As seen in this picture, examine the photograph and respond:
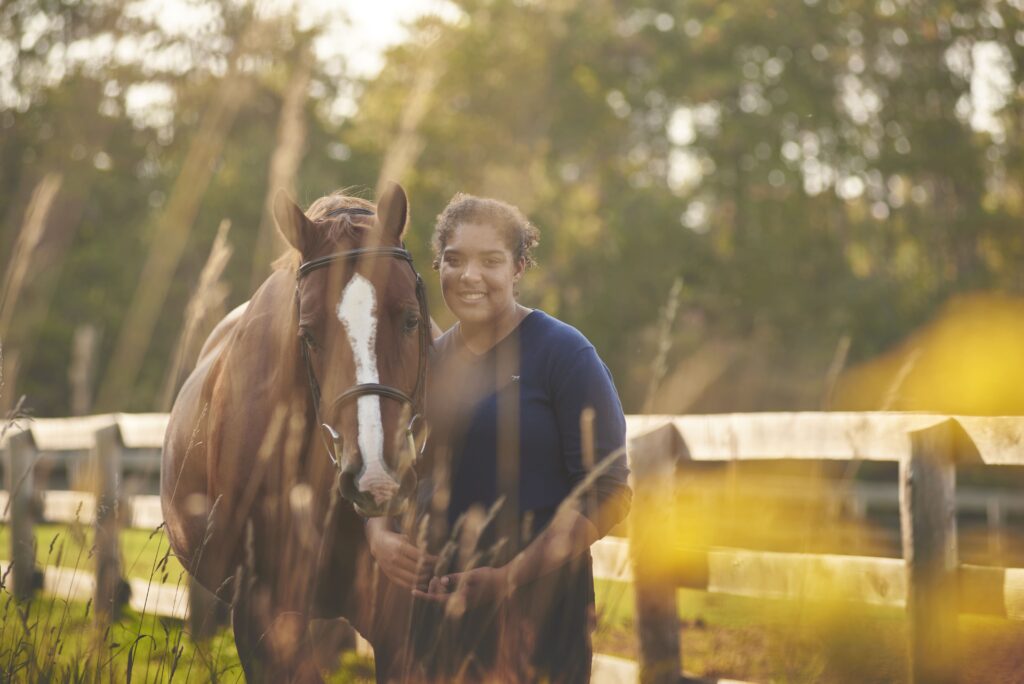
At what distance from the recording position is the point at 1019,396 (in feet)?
46.6

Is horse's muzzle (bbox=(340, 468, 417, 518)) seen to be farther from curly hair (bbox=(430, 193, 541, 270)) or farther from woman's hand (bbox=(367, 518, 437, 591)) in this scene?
curly hair (bbox=(430, 193, 541, 270))

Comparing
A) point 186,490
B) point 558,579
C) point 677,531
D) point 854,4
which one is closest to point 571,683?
point 558,579

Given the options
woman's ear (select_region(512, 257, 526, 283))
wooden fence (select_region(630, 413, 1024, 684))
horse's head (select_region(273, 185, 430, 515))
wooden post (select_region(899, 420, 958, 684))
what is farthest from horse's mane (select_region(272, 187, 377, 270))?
wooden post (select_region(899, 420, 958, 684))

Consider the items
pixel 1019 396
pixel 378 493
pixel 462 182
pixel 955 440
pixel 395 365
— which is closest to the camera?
pixel 378 493

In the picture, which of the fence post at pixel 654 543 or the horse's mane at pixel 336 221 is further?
the fence post at pixel 654 543

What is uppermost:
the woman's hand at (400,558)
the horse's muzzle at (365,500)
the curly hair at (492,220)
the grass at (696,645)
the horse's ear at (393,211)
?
the horse's ear at (393,211)

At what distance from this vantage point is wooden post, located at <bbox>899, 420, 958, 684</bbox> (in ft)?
12.6

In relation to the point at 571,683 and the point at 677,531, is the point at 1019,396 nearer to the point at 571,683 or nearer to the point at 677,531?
the point at 677,531

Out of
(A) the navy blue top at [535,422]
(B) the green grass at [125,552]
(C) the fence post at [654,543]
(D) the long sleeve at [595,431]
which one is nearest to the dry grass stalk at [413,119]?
(A) the navy blue top at [535,422]

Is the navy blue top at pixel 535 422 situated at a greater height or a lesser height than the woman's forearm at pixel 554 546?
greater

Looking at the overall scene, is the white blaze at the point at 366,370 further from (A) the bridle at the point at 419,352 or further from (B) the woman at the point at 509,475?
(B) the woman at the point at 509,475

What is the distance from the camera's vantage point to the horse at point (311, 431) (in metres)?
2.81

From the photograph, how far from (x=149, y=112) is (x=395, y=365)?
2032cm

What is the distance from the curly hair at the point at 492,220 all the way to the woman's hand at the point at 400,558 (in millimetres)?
774
